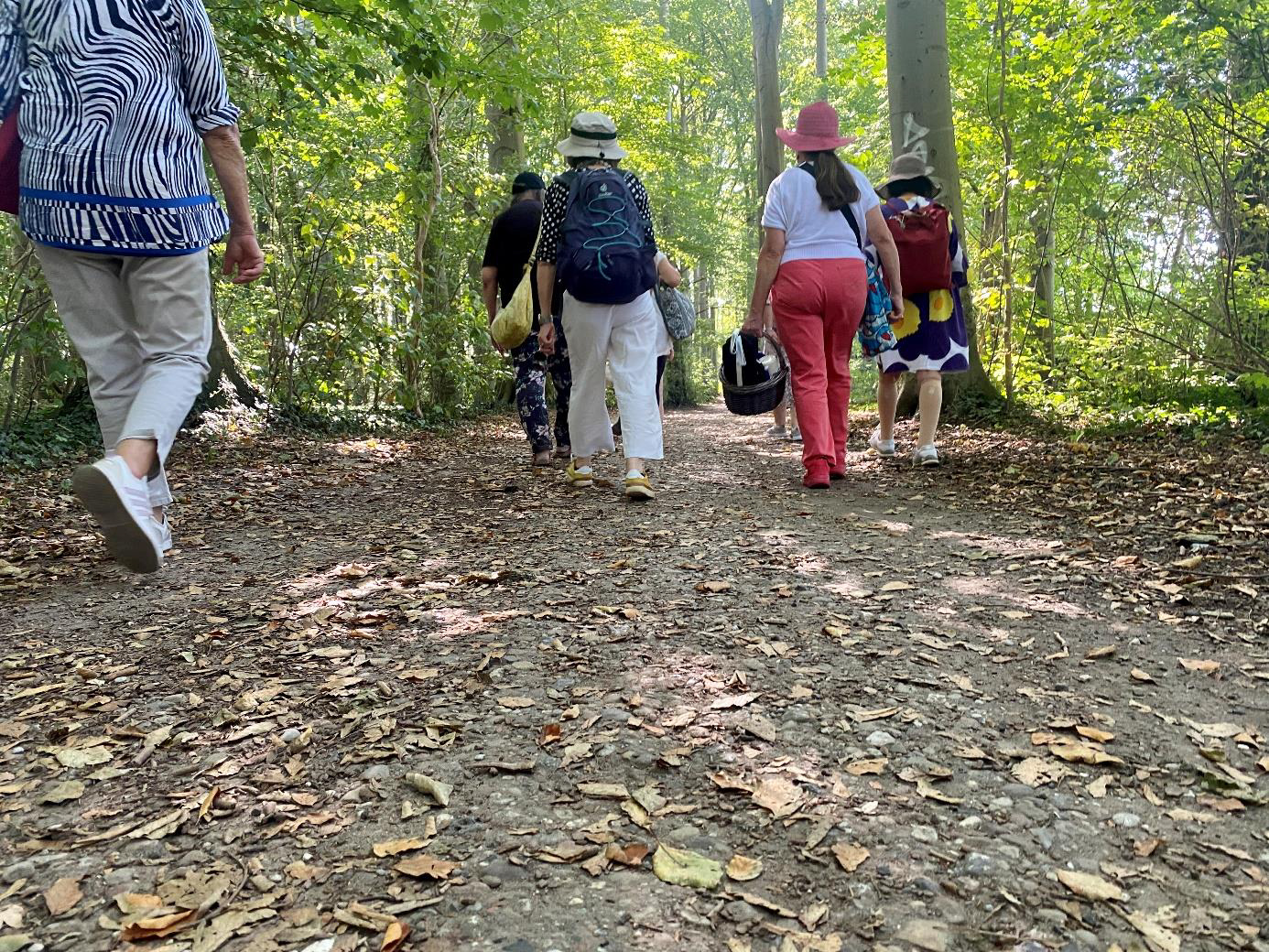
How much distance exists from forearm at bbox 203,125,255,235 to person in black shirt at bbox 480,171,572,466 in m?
2.97

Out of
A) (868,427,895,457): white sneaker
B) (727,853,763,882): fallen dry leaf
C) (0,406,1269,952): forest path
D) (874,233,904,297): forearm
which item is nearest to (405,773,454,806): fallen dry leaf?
(0,406,1269,952): forest path

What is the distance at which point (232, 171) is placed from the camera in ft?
11.1

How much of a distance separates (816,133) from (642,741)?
4.52 m

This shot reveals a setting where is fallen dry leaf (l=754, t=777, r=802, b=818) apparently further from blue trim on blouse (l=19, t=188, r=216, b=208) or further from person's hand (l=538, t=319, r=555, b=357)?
person's hand (l=538, t=319, r=555, b=357)

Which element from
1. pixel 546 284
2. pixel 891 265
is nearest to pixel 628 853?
pixel 546 284

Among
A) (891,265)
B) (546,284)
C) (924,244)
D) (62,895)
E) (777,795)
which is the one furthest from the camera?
(924,244)

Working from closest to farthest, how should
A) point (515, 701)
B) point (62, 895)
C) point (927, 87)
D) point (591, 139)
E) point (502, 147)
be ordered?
point (62, 895)
point (515, 701)
point (591, 139)
point (927, 87)
point (502, 147)

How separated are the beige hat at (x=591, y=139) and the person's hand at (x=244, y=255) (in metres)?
2.29

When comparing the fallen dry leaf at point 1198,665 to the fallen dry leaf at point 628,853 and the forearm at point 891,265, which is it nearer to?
the fallen dry leaf at point 628,853

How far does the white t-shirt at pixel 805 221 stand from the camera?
5.54m

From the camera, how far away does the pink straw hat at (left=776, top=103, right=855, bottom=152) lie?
5523 millimetres

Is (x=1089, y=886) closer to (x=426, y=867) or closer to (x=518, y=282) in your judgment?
(x=426, y=867)

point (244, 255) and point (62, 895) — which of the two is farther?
point (244, 255)

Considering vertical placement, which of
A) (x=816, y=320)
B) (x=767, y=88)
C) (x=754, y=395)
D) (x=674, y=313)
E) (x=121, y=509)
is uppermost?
(x=767, y=88)
